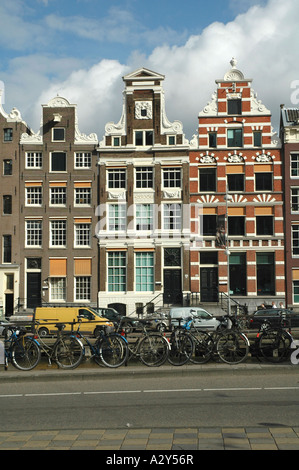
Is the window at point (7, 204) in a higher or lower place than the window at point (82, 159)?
lower

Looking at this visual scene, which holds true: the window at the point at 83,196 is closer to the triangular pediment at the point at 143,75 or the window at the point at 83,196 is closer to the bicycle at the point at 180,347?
the triangular pediment at the point at 143,75

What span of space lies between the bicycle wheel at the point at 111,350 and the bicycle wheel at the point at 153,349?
1.60 feet

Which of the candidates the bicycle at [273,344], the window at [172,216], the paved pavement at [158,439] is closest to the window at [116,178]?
the window at [172,216]

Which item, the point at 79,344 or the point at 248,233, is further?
the point at 248,233

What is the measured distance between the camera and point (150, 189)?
1617 inches

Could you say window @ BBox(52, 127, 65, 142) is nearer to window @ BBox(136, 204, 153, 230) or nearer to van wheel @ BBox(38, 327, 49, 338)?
window @ BBox(136, 204, 153, 230)

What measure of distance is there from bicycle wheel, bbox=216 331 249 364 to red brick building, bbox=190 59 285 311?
24561 millimetres

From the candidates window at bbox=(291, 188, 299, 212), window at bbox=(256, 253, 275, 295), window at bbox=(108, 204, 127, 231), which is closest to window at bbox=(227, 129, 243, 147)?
window at bbox=(291, 188, 299, 212)

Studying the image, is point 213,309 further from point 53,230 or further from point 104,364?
point 104,364

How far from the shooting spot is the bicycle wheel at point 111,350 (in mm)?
15250

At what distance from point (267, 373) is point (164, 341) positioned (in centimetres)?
291

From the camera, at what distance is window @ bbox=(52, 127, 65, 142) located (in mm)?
41812

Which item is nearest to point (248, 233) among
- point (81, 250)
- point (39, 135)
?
point (81, 250)
